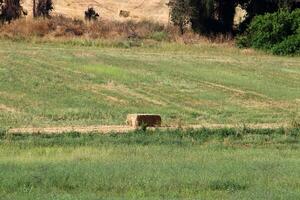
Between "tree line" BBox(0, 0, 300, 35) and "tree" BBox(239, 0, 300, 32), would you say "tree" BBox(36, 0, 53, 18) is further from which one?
"tree" BBox(239, 0, 300, 32)

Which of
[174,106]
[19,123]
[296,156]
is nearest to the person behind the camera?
[296,156]

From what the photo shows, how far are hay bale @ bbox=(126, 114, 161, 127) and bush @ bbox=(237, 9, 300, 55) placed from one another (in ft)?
110

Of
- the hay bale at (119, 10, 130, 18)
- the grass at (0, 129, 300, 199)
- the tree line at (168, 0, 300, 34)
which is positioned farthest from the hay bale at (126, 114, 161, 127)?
the hay bale at (119, 10, 130, 18)

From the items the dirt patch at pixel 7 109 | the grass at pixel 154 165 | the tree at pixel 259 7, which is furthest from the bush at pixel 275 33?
the grass at pixel 154 165

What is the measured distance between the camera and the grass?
10766 mm

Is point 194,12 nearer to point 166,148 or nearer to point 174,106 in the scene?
point 174,106

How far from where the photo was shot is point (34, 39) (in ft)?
175

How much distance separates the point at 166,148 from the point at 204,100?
1200 cm

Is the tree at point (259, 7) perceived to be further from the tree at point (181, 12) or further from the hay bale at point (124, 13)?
the hay bale at point (124, 13)

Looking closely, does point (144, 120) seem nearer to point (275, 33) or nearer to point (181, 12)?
point (275, 33)

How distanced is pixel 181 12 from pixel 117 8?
832 inches

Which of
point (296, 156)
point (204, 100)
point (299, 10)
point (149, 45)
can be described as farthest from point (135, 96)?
point (299, 10)

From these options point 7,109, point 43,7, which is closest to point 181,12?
point 43,7

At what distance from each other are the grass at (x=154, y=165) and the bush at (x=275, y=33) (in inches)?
1313
